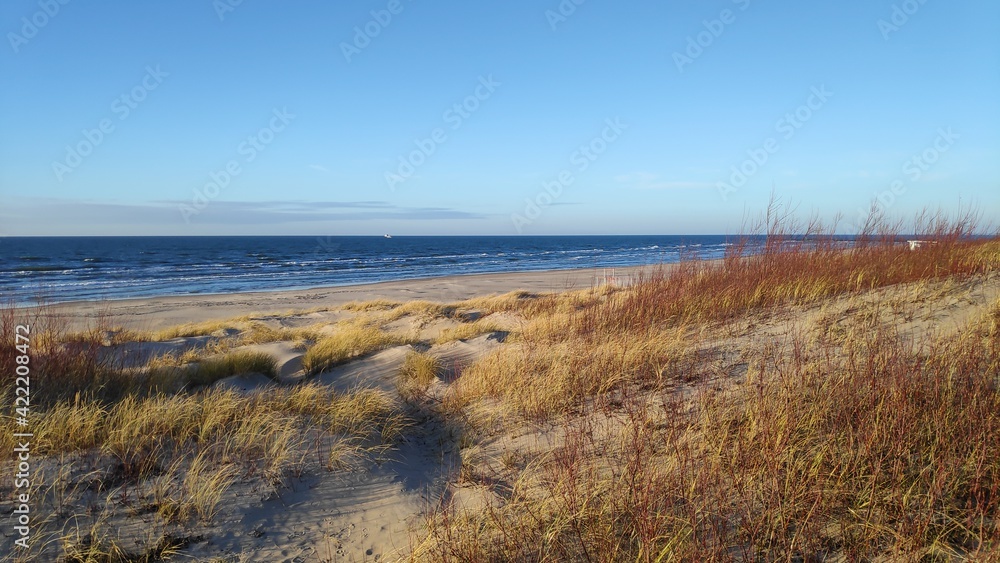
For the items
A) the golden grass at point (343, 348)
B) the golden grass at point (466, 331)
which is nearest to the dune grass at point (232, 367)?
the golden grass at point (343, 348)

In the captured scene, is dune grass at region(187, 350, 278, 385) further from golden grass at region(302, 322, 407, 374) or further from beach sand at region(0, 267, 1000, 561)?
golden grass at region(302, 322, 407, 374)

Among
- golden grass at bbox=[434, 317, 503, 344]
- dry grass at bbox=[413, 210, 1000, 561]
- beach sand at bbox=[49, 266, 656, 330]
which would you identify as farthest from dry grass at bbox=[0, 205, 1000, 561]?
beach sand at bbox=[49, 266, 656, 330]

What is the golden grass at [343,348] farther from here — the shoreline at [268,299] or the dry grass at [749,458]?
the shoreline at [268,299]

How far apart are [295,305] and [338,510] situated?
17708 millimetres

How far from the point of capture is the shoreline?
15992 millimetres

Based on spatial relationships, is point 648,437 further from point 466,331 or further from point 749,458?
point 466,331

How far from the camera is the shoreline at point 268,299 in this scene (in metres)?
16.0

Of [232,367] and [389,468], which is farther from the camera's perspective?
[232,367]

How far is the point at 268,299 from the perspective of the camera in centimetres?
2177

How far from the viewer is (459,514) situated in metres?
3.21

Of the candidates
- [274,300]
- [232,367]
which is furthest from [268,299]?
[232,367]

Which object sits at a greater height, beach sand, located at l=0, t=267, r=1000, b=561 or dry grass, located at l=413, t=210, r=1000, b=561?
dry grass, located at l=413, t=210, r=1000, b=561

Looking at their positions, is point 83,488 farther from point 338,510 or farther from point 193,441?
point 338,510

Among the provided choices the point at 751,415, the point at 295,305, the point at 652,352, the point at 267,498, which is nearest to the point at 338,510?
the point at 267,498
